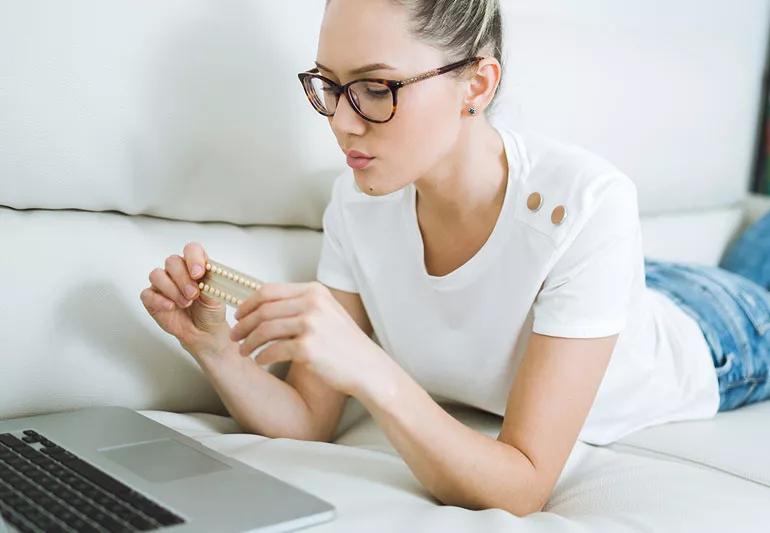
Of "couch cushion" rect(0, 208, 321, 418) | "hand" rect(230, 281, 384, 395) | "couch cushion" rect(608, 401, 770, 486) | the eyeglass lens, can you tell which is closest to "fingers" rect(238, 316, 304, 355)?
"hand" rect(230, 281, 384, 395)

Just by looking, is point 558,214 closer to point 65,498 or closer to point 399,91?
point 399,91

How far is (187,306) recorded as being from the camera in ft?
3.96

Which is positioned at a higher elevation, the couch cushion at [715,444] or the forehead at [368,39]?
the forehead at [368,39]

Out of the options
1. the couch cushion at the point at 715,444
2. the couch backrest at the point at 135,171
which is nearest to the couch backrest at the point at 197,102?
the couch backrest at the point at 135,171

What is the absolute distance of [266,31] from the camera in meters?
1.46

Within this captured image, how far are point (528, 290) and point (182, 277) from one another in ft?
1.49

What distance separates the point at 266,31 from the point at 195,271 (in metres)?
0.50


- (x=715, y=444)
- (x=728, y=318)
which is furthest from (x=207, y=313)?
(x=728, y=318)

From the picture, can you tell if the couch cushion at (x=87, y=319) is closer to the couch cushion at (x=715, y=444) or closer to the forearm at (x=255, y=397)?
the forearm at (x=255, y=397)

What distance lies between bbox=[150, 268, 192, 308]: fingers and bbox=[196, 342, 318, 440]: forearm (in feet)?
0.37

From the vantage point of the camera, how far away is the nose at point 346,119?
1.13 m

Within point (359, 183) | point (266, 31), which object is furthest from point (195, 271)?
point (266, 31)

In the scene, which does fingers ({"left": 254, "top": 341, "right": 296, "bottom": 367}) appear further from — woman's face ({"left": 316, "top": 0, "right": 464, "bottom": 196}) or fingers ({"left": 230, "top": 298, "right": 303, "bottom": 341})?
woman's face ({"left": 316, "top": 0, "right": 464, "bottom": 196})

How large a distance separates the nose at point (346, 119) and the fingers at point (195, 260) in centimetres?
23
